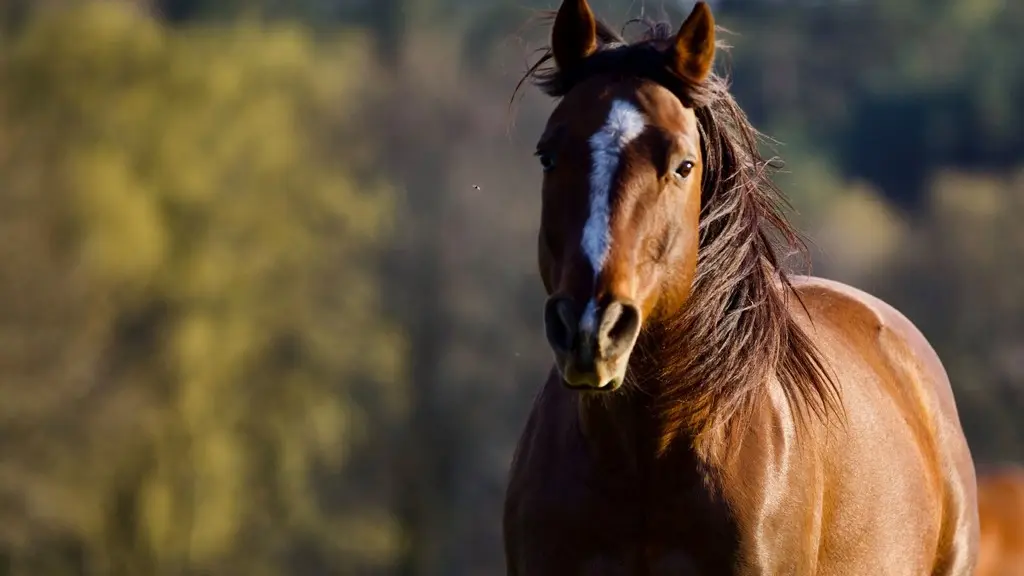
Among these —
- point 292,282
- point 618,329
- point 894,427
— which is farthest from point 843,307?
point 292,282

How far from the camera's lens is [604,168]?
3.82 meters

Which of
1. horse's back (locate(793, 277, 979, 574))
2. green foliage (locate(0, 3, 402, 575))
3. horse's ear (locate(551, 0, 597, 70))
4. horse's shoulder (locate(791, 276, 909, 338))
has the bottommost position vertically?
green foliage (locate(0, 3, 402, 575))

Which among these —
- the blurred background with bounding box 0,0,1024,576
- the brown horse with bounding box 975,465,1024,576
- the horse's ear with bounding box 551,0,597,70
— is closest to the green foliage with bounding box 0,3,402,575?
the blurred background with bounding box 0,0,1024,576

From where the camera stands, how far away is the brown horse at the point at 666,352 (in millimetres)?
3793

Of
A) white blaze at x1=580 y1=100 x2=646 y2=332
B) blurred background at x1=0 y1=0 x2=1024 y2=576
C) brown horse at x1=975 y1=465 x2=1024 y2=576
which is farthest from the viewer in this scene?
blurred background at x1=0 y1=0 x2=1024 y2=576

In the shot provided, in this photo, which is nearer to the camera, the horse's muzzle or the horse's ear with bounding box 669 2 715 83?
the horse's muzzle

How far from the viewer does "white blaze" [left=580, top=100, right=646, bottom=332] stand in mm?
3705

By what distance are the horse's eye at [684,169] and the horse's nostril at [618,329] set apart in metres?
0.50

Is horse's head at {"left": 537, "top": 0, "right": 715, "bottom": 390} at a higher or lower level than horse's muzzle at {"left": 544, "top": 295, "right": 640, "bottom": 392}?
higher

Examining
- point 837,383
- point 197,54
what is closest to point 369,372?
point 197,54

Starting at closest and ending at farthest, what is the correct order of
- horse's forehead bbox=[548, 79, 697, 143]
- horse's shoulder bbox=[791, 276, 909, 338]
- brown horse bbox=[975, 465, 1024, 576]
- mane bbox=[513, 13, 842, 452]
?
horse's forehead bbox=[548, 79, 697, 143]
mane bbox=[513, 13, 842, 452]
horse's shoulder bbox=[791, 276, 909, 338]
brown horse bbox=[975, 465, 1024, 576]

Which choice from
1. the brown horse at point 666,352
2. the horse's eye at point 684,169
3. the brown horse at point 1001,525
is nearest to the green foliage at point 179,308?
the brown horse at point 1001,525

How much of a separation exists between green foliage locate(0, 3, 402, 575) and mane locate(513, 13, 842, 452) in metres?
16.1

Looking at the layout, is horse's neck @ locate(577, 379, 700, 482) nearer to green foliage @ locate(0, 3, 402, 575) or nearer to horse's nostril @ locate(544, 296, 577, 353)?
horse's nostril @ locate(544, 296, 577, 353)
